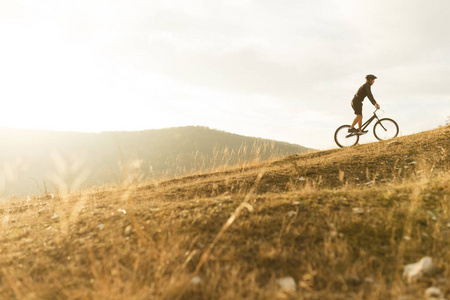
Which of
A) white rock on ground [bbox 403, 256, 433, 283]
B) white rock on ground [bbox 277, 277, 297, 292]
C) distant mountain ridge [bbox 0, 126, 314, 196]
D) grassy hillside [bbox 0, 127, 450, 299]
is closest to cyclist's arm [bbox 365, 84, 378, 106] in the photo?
grassy hillside [bbox 0, 127, 450, 299]

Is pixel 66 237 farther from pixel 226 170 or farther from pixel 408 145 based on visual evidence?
pixel 408 145

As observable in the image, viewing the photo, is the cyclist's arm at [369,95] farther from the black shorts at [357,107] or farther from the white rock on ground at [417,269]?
the white rock on ground at [417,269]

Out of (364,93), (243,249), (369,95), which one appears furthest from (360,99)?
(243,249)


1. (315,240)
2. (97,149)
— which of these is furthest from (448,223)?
(97,149)

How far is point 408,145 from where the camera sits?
9.90 meters

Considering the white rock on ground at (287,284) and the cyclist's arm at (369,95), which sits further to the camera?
the cyclist's arm at (369,95)

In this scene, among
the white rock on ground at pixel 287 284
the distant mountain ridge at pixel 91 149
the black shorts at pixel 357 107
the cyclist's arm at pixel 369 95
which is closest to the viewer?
the white rock on ground at pixel 287 284

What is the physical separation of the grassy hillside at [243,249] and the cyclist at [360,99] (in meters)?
7.93

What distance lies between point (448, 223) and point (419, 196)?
74 cm

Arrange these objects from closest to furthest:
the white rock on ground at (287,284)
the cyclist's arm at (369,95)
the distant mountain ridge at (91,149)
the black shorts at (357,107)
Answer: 1. the white rock on ground at (287,284)
2. the cyclist's arm at (369,95)
3. the black shorts at (357,107)
4. the distant mountain ridge at (91,149)

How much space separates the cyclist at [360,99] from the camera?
12.1 meters

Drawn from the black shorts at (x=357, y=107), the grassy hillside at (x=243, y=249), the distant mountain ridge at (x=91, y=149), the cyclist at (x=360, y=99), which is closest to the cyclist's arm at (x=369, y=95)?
the cyclist at (x=360, y=99)

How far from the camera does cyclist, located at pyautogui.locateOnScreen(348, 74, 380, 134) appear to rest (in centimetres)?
1207

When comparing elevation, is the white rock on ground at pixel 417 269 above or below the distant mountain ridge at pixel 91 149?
below
